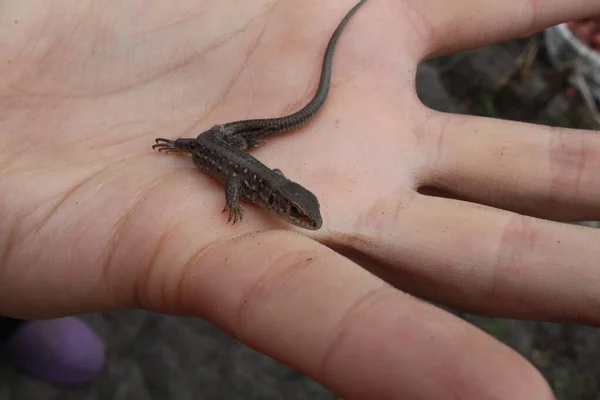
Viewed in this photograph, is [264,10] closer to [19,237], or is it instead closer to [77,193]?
[77,193]

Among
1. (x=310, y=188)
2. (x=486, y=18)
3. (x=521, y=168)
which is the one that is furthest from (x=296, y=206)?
(x=486, y=18)

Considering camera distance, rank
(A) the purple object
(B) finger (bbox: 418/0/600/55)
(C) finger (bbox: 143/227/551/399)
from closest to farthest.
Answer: (C) finger (bbox: 143/227/551/399) < (B) finger (bbox: 418/0/600/55) < (A) the purple object

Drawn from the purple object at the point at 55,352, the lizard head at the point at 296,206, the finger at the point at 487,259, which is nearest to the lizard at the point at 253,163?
the lizard head at the point at 296,206

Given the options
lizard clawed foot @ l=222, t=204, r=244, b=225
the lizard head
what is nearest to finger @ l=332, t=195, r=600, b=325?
the lizard head

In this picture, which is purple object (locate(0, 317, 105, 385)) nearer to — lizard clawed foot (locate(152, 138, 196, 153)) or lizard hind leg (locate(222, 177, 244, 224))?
lizard clawed foot (locate(152, 138, 196, 153))

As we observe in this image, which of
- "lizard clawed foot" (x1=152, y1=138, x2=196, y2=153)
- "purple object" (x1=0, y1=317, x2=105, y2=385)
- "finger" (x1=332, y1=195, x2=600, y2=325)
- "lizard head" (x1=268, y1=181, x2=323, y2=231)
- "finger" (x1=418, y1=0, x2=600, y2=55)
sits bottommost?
"purple object" (x1=0, y1=317, x2=105, y2=385)

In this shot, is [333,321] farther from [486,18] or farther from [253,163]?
[486,18]

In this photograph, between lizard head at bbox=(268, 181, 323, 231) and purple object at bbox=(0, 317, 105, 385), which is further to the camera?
purple object at bbox=(0, 317, 105, 385)

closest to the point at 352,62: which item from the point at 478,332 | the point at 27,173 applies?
the point at 27,173
